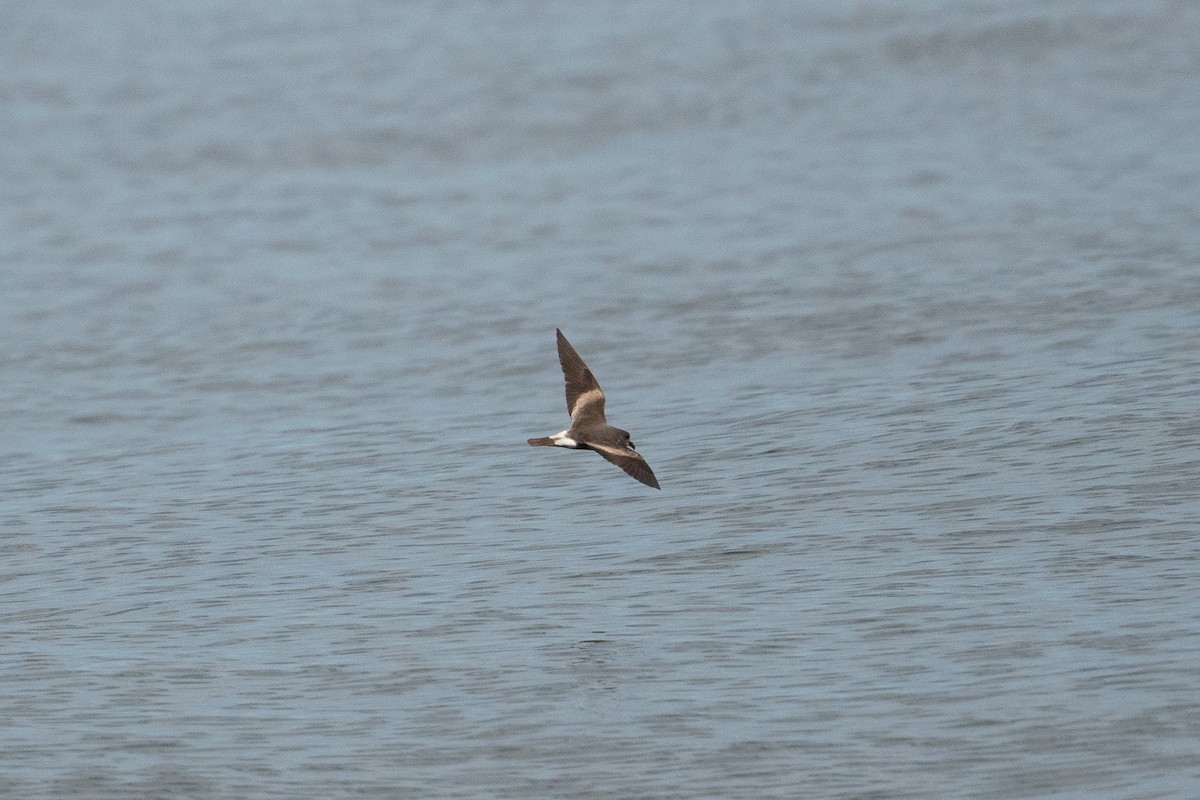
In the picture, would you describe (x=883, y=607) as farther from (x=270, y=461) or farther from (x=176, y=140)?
(x=176, y=140)

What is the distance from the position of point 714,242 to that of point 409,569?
16503 millimetres

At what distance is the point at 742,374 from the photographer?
2348 cm

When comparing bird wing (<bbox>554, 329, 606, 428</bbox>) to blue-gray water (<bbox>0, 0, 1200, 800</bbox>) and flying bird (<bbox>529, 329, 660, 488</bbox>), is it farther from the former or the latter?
blue-gray water (<bbox>0, 0, 1200, 800</bbox>)

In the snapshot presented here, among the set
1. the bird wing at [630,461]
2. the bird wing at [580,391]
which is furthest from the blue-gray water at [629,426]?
the bird wing at [580,391]

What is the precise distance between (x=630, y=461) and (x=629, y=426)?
710 centimetres

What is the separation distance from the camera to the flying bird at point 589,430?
14.4 m

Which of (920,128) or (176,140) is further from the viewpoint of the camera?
(176,140)

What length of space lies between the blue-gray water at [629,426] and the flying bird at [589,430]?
138 cm

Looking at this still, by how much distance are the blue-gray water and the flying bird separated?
1.38 m

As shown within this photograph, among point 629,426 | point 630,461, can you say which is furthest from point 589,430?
point 629,426

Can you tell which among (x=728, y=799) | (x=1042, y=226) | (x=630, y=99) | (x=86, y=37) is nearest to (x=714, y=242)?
(x=1042, y=226)

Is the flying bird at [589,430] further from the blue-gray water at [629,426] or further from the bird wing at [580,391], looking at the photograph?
the blue-gray water at [629,426]

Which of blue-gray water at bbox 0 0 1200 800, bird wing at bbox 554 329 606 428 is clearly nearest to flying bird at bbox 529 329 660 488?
bird wing at bbox 554 329 606 428

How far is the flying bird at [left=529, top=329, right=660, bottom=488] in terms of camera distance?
14391 mm
